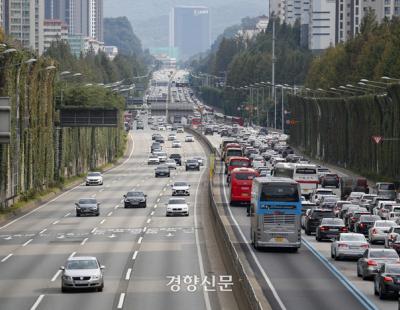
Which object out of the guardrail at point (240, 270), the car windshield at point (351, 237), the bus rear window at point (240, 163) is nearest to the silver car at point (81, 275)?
the guardrail at point (240, 270)

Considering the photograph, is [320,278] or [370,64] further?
[370,64]

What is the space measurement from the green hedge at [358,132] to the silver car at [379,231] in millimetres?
57088

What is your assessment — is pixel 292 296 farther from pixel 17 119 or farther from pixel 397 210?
pixel 17 119

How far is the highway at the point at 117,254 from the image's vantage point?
159ft

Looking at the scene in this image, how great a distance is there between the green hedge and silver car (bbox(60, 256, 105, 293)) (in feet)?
262

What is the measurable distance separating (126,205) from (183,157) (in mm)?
83865

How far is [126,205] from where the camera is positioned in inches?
3917

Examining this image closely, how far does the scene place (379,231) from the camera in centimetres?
7019

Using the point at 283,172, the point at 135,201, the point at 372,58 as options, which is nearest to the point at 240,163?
the point at 283,172

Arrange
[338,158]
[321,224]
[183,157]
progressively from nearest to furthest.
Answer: [321,224], [338,158], [183,157]

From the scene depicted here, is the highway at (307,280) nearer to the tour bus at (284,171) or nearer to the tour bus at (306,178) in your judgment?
the tour bus at (306,178)

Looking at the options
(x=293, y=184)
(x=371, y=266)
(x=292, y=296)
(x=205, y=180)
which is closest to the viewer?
(x=292, y=296)

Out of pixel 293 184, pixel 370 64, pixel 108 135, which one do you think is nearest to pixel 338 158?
pixel 370 64

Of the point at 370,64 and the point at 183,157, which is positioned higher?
the point at 370,64
